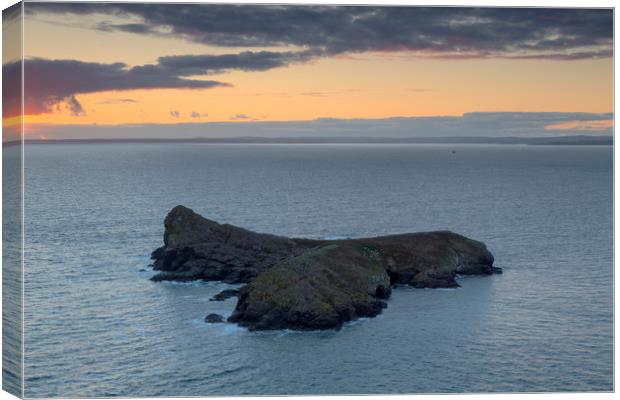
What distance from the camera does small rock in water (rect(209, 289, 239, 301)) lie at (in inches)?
3187

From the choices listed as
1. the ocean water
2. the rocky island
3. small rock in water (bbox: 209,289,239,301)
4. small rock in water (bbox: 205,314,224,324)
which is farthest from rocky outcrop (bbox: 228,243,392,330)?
small rock in water (bbox: 209,289,239,301)

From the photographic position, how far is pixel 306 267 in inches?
3063

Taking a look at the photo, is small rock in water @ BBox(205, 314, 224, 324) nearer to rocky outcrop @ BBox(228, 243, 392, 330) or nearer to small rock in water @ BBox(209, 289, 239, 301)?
rocky outcrop @ BBox(228, 243, 392, 330)

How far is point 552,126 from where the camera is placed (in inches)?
3017

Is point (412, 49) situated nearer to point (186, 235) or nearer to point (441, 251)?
point (441, 251)

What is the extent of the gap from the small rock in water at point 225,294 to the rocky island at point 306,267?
14.9 feet

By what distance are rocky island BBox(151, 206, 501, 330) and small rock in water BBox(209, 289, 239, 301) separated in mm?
4537

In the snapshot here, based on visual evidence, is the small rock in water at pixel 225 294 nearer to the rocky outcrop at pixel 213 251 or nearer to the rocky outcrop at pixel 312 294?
the rocky outcrop at pixel 213 251

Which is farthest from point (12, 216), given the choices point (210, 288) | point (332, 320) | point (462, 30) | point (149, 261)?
point (149, 261)

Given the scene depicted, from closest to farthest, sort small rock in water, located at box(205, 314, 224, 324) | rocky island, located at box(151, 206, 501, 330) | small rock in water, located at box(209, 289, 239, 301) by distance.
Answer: rocky island, located at box(151, 206, 501, 330)
small rock in water, located at box(205, 314, 224, 324)
small rock in water, located at box(209, 289, 239, 301)

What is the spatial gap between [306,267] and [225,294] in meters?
9.97

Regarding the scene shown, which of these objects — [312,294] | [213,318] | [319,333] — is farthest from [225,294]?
[319,333]

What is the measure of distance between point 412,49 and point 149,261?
45.2 m

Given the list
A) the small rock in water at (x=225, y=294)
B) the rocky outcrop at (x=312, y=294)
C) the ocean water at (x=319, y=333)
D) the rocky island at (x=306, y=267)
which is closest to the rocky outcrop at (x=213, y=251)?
the rocky island at (x=306, y=267)
